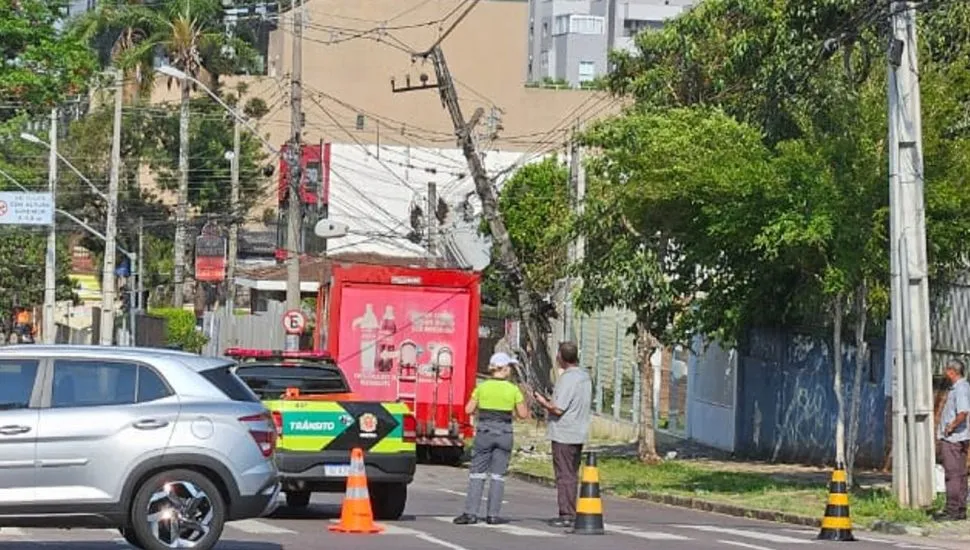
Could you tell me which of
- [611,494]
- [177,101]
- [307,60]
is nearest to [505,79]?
[307,60]

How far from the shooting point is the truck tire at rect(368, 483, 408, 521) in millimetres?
20219

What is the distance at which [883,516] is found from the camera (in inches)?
860

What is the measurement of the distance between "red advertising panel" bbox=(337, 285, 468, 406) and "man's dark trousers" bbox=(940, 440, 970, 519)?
13.2m

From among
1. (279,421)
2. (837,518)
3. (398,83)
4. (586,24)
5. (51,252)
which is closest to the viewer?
(837,518)

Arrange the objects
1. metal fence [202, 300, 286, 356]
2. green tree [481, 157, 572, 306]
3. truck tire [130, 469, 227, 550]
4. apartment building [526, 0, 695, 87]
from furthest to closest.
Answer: apartment building [526, 0, 695, 87], metal fence [202, 300, 286, 356], green tree [481, 157, 572, 306], truck tire [130, 469, 227, 550]

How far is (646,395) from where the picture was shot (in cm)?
3319

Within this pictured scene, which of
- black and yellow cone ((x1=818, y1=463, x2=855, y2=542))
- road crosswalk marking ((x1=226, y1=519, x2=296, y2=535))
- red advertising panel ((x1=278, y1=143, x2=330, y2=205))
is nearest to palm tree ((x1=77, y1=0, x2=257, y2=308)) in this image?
red advertising panel ((x1=278, y1=143, x2=330, y2=205))

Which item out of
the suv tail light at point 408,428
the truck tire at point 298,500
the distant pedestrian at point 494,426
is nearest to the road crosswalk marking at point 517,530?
the distant pedestrian at point 494,426

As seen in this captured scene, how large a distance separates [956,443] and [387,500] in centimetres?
665

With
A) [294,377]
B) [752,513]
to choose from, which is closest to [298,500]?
[294,377]

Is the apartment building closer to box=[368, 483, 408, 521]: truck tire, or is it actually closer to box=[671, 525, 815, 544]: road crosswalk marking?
box=[671, 525, 815, 544]: road crosswalk marking

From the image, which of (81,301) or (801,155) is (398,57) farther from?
(801,155)

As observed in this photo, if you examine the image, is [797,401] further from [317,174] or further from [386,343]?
[317,174]

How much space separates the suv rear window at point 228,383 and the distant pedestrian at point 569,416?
455 centimetres
